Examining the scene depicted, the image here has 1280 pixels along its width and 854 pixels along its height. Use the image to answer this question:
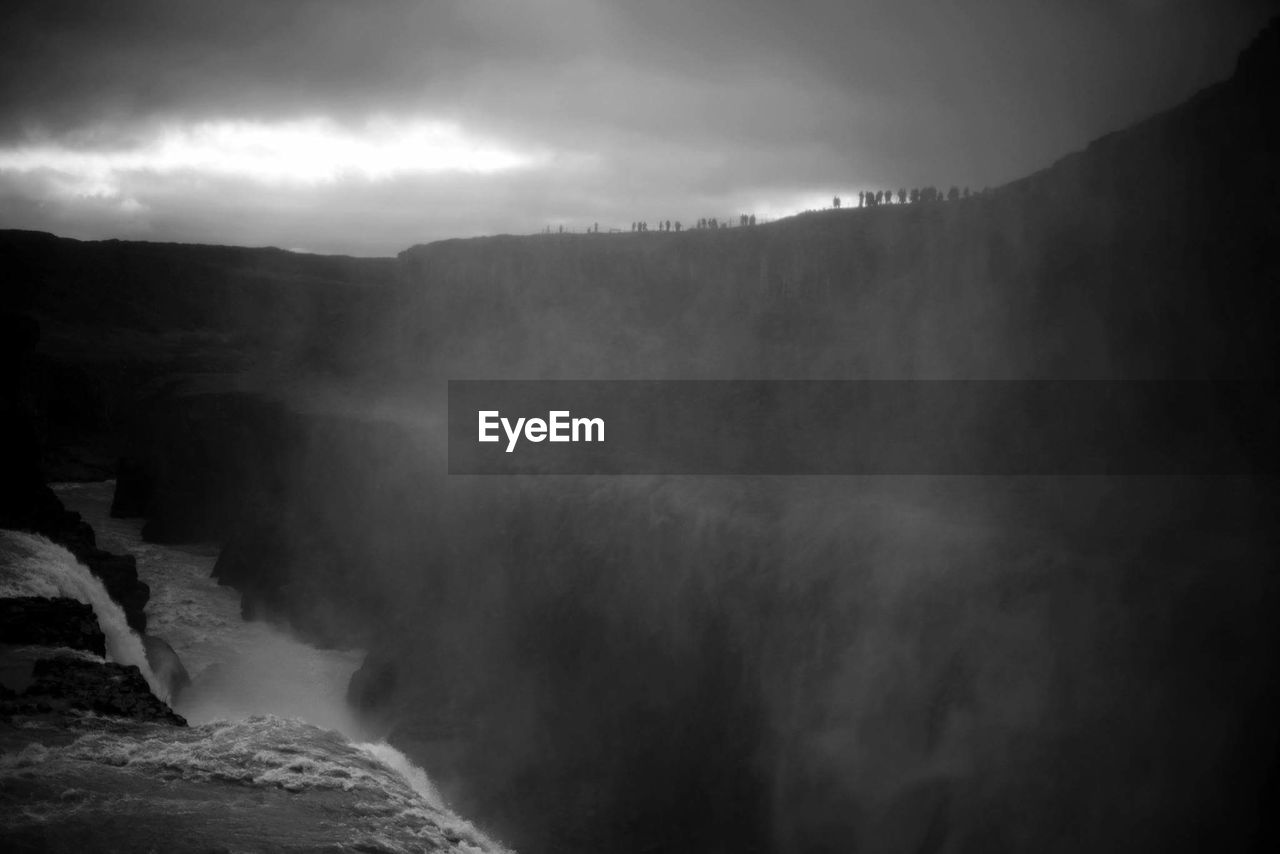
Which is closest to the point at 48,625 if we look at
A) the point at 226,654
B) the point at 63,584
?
the point at 63,584

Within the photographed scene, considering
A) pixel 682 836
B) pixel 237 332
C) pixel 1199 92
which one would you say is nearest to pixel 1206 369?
pixel 1199 92

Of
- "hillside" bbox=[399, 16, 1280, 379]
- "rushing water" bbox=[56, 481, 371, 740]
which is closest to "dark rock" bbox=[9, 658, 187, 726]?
"rushing water" bbox=[56, 481, 371, 740]

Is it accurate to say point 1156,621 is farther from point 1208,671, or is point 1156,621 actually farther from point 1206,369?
point 1206,369

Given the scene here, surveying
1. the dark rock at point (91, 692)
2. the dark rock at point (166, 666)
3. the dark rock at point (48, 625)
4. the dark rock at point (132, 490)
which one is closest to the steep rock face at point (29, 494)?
the dark rock at point (166, 666)

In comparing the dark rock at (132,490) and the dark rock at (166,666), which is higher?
the dark rock at (132,490)

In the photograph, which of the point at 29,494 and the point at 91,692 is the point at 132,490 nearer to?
the point at 29,494

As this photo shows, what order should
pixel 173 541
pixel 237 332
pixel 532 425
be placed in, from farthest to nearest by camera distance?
1. pixel 237 332
2. pixel 173 541
3. pixel 532 425

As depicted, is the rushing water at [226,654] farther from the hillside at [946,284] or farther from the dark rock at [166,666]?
the hillside at [946,284]
